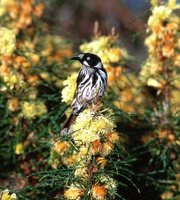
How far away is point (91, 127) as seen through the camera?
2492mm

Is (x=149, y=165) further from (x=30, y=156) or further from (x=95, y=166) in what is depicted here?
(x=95, y=166)

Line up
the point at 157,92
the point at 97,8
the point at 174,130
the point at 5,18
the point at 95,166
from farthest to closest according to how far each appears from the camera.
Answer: the point at 97,8 → the point at 5,18 → the point at 157,92 → the point at 174,130 → the point at 95,166

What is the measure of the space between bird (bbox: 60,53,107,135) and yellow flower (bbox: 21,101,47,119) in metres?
0.32

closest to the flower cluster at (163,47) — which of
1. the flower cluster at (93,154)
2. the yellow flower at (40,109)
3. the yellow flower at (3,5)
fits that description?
the yellow flower at (40,109)

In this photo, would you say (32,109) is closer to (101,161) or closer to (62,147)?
(62,147)

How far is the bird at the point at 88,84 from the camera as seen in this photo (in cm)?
321

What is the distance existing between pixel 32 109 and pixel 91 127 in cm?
105

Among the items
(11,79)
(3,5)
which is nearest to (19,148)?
(11,79)

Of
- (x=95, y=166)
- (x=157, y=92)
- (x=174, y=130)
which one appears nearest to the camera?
(x=95, y=166)

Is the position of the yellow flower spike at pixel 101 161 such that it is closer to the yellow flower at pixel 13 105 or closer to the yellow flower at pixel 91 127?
the yellow flower at pixel 91 127

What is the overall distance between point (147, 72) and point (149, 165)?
1.72 ft

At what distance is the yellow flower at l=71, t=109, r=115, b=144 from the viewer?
8.14 feet

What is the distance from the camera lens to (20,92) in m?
3.56

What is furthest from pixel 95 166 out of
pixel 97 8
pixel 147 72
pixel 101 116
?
pixel 97 8
